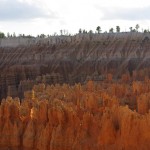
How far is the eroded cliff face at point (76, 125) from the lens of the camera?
53.4 ft

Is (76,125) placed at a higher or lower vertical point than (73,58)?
lower

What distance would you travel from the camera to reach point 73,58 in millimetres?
56000

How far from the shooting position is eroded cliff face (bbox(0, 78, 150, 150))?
16281mm

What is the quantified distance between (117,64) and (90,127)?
111 ft

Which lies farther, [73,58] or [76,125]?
[73,58]

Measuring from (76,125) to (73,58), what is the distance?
38162 mm

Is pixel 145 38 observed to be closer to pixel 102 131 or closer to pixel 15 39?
pixel 15 39

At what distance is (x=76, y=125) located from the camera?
1806 centimetres

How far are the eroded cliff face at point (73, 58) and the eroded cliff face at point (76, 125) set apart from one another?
69.7 ft

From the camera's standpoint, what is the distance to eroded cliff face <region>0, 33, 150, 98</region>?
154 ft

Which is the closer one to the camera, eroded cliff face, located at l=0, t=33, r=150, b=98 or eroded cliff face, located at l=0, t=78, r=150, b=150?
eroded cliff face, located at l=0, t=78, r=150, b=150

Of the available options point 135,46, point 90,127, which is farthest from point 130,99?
point 135,46

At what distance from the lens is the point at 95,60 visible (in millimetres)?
54000

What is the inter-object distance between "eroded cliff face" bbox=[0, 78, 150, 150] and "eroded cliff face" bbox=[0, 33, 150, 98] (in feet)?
69.7
